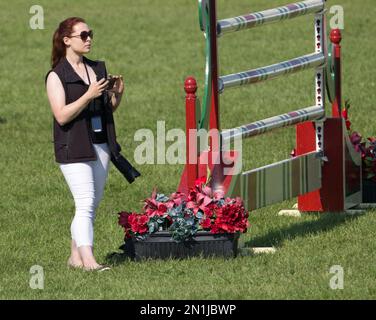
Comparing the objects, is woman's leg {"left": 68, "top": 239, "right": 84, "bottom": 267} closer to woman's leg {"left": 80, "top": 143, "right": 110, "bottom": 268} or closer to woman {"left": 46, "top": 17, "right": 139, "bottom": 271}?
woman {"left": 46, "top": 17, "right": 139, "bottom": 271}

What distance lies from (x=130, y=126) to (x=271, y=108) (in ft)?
7.31

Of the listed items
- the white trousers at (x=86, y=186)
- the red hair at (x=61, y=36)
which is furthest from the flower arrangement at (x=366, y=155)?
the red hair at (x=61, y=36)

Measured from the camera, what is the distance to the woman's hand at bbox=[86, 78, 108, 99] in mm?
9469

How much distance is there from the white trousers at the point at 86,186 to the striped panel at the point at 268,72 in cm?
111

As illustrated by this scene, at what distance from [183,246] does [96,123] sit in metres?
1.07

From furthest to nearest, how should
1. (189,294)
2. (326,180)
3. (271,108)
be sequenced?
1. (271,108)
2. (326,180)
3. (189,294)

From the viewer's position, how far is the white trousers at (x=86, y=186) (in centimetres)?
961

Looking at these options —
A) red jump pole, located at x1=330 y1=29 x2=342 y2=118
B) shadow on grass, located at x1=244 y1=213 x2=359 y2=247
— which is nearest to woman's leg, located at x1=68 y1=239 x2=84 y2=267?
shadow on grass, located at x1=244 y1=213 x2=359 y2=247

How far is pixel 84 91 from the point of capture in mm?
9648

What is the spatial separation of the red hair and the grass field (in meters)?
1.50

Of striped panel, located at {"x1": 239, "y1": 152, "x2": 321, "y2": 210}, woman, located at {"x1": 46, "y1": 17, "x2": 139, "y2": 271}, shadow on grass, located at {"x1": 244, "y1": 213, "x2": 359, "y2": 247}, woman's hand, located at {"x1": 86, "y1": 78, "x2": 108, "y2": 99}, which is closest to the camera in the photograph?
woman's hand, located at {"x1": 86, "y1": 78, "x2": 108, "y2": 99}
